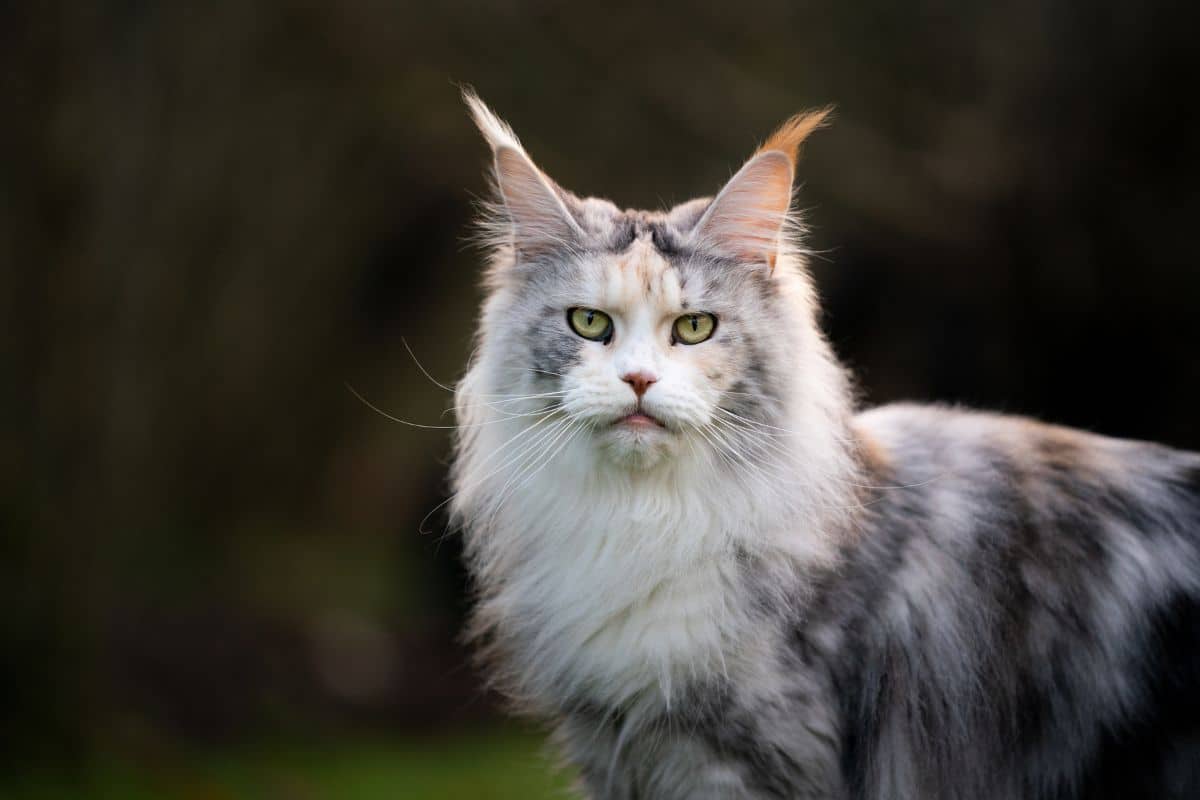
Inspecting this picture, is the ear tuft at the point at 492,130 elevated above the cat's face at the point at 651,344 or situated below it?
above

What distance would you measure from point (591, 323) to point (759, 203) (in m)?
0.49

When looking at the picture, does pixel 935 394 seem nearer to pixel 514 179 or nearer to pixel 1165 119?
pixel 1165 119

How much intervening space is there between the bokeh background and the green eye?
2.85m

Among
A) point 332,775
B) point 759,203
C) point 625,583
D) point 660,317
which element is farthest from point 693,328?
point 332,775

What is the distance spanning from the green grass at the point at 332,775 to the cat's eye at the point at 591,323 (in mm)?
2511

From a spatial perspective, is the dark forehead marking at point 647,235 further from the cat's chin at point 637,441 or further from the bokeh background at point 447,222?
the bokeh background at point 447,222

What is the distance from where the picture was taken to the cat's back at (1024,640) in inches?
101

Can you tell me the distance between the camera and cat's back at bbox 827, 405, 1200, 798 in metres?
2.57

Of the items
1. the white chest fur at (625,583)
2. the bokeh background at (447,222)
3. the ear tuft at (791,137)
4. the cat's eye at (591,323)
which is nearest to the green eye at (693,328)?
the cat's eye at (591,323)

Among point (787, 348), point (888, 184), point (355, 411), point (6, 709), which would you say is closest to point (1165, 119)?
point (888, 184)

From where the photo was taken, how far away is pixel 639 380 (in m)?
2.48

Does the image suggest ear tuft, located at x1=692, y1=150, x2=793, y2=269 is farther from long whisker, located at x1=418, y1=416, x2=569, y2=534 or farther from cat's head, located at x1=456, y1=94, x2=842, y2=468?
long whisker, located at x1=418, y1=416, x2=569, y2=534

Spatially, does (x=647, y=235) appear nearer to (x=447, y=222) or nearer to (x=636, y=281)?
(x=636, y=281)

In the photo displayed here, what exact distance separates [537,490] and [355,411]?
5866 millimetres
